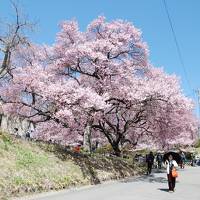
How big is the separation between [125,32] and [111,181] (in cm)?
1015

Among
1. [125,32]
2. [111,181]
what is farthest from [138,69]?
[111,181]

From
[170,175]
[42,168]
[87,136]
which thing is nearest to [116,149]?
[87,136]

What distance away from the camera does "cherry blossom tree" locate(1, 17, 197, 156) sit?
2328 centimetres

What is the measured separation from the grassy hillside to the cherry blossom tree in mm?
2084

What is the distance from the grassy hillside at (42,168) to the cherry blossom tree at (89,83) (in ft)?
6.84

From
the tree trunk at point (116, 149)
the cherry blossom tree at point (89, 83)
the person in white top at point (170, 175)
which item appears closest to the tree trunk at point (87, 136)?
the cherry blossom tree at point (89, 83)

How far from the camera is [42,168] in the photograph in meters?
19.0

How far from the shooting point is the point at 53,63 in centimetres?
2767

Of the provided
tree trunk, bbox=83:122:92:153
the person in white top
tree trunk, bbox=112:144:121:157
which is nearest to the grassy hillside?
tree trunk, bbox=83:122:92:153

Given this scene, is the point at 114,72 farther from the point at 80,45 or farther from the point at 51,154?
the point at 51,154

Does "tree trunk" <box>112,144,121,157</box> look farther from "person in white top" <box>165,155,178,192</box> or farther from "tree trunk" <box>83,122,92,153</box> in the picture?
"person in white top" <box>165,155,178,192</box>

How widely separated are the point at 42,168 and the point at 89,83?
10.9 meters

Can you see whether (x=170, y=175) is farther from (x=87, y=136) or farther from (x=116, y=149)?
(x=116, y=149)

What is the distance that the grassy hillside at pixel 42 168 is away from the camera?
638 inches
